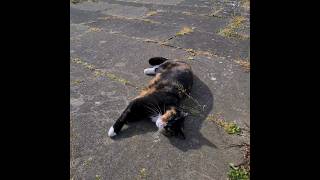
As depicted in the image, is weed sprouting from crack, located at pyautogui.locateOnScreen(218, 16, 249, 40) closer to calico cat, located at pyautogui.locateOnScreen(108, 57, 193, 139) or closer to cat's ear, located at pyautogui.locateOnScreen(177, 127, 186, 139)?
calico cat, located at pyautogui.locateOnScreen(108, 57, 193, 139)

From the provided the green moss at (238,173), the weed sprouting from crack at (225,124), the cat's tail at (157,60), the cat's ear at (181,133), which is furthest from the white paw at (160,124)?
the cat's tail at (157,60)

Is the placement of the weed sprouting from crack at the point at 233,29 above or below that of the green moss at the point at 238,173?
above

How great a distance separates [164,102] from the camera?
389 cm

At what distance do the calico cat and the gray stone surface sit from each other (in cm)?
11

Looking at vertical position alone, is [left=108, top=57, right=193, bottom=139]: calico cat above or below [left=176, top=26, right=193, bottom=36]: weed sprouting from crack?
below

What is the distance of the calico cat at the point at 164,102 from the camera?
3.53 metres

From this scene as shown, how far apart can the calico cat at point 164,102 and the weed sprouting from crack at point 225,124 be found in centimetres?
40

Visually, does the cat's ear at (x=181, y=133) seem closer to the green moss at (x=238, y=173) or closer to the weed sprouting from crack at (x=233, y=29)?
the green moss at (x=238, y=173)

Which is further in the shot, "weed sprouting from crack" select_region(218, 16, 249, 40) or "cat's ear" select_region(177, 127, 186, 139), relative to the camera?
"weed sprouting from crack" select_region(218, 16, 249, 40)

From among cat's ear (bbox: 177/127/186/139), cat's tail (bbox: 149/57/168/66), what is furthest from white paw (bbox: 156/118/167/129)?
cat's tail (bbox: 149/57/168/66)

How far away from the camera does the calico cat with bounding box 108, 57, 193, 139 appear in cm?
353

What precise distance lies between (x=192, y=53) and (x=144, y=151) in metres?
2.81

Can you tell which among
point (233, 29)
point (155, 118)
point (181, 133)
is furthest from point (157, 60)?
point (233, 29)
